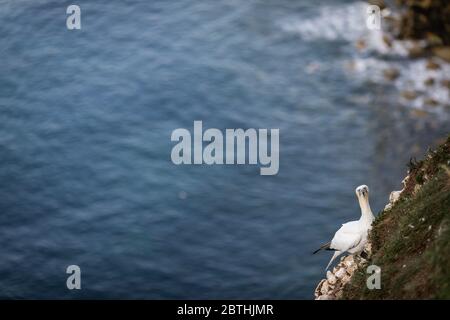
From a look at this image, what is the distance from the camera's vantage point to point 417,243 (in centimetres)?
903

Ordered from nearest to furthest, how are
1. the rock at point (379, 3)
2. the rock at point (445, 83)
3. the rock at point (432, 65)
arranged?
the rock at point (445, 83) < the rock at point (432, 65) < the rock at point (379, 3)

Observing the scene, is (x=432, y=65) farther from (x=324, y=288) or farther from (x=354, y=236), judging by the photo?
(x=324, y=288)

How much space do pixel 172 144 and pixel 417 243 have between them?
49.7 feet

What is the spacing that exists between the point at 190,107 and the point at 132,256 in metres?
5.62

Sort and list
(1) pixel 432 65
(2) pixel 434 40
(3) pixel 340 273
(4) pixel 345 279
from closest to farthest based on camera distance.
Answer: (4) pixel 345 279 < (3) pixel 340 273 < (1) pixel 432 65 < (2) pixel 434 40

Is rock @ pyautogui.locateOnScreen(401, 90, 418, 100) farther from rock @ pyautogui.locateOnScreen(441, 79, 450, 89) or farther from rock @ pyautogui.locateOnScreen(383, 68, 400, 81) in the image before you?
rock @ pyautogui.locateOnScreen(441, 79, 450, 89)

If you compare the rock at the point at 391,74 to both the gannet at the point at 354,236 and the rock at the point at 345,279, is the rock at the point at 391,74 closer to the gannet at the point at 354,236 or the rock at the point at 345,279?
the gannet at the point at 354,236

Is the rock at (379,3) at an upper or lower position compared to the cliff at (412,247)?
upper

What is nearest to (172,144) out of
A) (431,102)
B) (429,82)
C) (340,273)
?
(431,102)

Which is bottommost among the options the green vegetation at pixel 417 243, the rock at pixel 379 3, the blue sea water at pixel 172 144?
the green vegetation at pixel 417 243

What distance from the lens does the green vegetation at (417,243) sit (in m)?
7.92

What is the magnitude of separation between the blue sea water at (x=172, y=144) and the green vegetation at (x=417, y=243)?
8.87 meters

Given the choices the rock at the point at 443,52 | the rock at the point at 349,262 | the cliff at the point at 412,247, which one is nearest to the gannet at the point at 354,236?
the cliff at the point at 412,247
